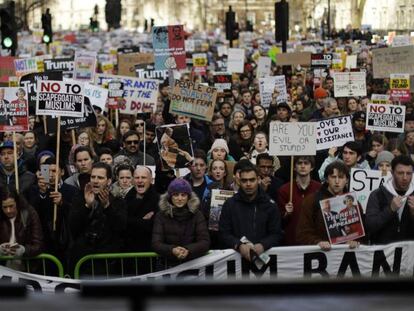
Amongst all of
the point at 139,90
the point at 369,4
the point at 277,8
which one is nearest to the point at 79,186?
the point at 139,90

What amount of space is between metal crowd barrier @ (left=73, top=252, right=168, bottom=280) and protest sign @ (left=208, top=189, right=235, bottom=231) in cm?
78

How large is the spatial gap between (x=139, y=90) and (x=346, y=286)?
1271 cm

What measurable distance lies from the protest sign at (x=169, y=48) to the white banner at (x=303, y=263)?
1113cm

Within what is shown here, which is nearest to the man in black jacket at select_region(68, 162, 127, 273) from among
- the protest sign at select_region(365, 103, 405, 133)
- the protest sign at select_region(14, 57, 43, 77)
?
the protest sign at select_region(365, 103, 405, 133)

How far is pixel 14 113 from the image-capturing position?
960 centimetres

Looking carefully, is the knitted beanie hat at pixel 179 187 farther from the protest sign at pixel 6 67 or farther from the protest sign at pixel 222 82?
the protest sign at pixel 222 82

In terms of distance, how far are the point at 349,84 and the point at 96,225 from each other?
36.6 ft

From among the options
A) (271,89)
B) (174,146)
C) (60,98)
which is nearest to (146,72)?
(271,89)

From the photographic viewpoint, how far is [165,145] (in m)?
10.3

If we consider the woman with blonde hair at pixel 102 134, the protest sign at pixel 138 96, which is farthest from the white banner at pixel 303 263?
the protest sign at pixel 138 96

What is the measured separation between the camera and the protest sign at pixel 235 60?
85.1ft

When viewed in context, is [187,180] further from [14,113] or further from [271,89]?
[271,89]

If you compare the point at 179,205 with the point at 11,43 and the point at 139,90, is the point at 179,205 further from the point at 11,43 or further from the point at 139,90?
the point at 11,43

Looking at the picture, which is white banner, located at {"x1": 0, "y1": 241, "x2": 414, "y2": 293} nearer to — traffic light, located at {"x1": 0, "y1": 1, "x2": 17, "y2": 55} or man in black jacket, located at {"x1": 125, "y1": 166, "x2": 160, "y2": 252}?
man in black jacket, located at {"x1": 125, "y1": 166, "x2": 160, "y2": 252}
